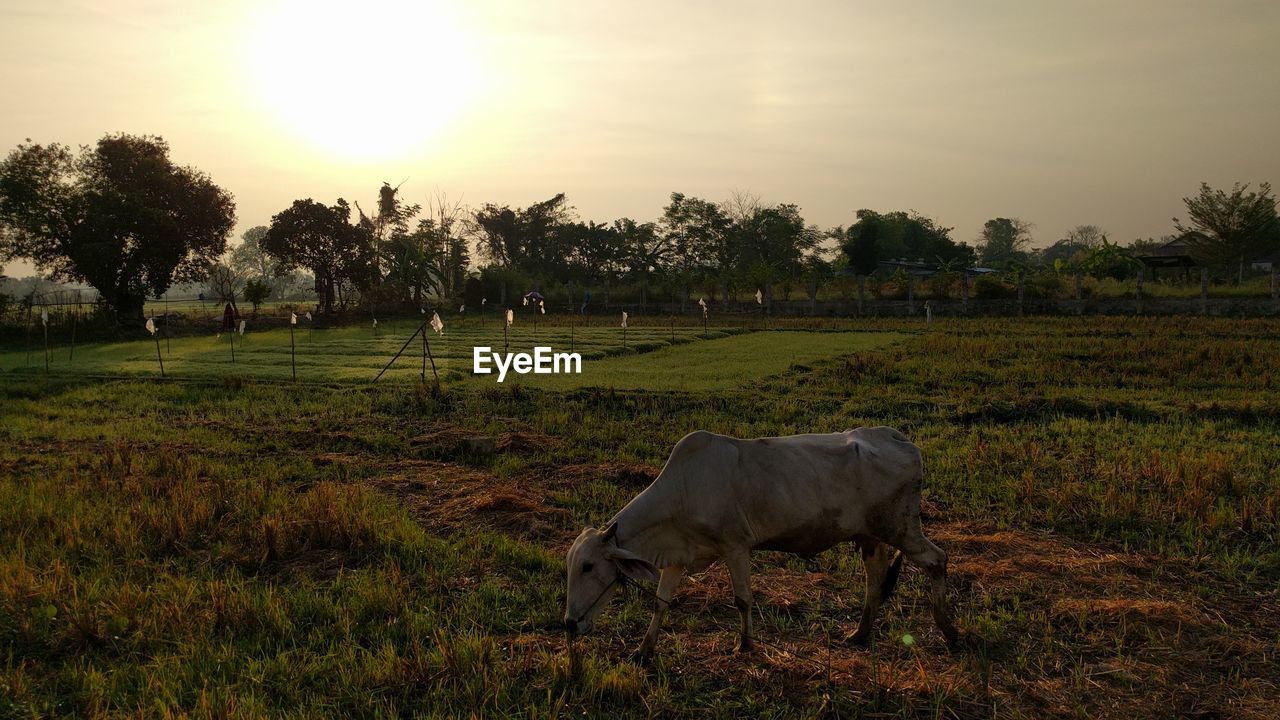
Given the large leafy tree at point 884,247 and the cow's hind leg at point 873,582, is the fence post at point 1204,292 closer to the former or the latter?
the large leafy tree at point 884,247

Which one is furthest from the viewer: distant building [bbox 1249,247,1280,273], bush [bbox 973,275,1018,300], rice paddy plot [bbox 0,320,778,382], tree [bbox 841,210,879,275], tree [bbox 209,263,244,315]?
tree [bbox 841,210,879,275]

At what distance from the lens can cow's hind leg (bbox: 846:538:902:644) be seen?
19.3 ft

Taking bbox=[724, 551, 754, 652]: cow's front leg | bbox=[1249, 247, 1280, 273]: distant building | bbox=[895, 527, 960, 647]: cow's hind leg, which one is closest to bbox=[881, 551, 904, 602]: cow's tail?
bbox=[895, 527, 960, 647]: cow's hind leg

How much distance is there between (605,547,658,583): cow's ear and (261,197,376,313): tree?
52.0m

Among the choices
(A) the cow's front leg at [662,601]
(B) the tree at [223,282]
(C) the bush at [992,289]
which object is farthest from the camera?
(B) the tree at [223,282]

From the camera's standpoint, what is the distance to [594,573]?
510 cm

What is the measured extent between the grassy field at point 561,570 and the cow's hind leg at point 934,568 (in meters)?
0.22

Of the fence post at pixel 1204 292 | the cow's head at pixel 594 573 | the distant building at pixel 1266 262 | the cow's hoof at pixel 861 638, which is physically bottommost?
the cow's hoof at pixel 861 638

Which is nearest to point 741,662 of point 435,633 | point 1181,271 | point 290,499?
point 435,633

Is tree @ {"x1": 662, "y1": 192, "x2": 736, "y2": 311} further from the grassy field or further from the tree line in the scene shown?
the grassy field

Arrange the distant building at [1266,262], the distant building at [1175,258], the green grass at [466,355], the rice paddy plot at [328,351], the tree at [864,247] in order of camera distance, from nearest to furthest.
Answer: the green grass at [466,355] < the rice paddy plot at [328,351] < the distant building at [1266,262] < the distant building at [1175,258] < the tree at [864,247]

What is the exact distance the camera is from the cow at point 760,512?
540 centimetres

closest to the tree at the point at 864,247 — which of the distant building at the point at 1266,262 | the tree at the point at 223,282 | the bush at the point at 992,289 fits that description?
the bush at the point at 992,289

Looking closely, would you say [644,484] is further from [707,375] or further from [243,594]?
[707,375]
